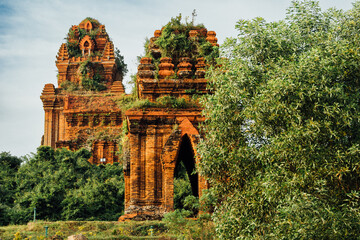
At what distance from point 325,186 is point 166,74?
6.92m

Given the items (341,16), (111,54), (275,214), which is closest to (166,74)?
(341,16)

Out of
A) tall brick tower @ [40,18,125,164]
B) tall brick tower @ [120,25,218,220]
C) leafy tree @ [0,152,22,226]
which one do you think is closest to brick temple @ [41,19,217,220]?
tall brick tower @ [120,25,218,220]

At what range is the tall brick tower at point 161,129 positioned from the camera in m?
14.5

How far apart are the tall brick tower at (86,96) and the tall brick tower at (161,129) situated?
20.7m

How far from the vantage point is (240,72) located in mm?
10688

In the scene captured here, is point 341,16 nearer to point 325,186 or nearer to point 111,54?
point 325,186

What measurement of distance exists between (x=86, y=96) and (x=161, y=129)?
878 inches

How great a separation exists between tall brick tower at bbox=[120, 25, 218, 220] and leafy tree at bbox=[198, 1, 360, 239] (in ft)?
10.9

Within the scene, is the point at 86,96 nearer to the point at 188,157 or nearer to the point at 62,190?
the point at 62,190

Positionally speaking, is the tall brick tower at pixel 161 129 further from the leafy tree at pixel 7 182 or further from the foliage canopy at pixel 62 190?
the leafy tree at pixel 7 182

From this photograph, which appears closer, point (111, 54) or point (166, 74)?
point (166, 74)

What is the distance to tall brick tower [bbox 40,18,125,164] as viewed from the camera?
1416 inches

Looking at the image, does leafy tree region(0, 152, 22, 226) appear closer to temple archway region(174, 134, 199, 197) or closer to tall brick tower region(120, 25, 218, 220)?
temple archway region(174, 134, 199, 197)

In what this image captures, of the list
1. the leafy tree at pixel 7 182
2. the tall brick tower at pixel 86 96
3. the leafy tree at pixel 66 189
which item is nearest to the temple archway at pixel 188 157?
the leafy tree at pixel 66 189
